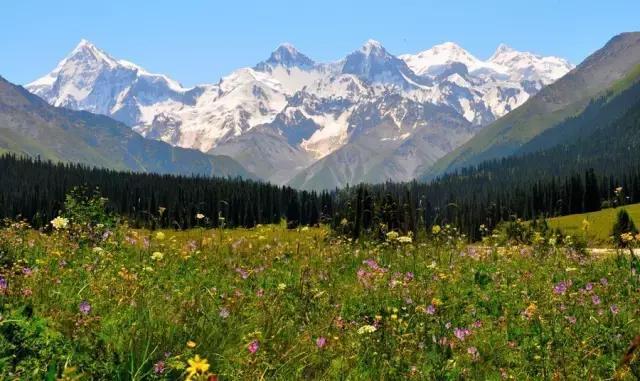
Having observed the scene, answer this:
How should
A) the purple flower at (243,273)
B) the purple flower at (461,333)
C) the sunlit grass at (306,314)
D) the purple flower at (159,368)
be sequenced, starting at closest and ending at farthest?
1. the purple flower at (159,368)
2. the sunlit grass at (306,314)
3. the purple flower at (461,333)
4. the purple flower at (243,273)

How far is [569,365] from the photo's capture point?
6.04 metres

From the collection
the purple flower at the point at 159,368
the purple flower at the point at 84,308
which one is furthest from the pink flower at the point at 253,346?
the purple flower at the point at 84,308

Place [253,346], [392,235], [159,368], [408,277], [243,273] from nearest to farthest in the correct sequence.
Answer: [159,368] < [253,346] < [408,277] < [243,273] < [392,235]

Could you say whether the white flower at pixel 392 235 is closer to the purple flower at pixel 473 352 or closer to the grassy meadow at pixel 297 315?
the grassy meadow at pixel 297 315

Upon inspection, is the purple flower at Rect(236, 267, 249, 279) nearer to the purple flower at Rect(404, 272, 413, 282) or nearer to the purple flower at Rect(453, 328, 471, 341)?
the purple flower at Rect(404, 272, 413, 282)

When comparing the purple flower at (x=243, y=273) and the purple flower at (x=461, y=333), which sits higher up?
the purple flower at (x=243, y=273)

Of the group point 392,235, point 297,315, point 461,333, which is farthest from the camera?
point 392,235

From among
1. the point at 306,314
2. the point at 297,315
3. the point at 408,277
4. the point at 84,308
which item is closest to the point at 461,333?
the point at 306,314

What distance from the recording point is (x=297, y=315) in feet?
26.1

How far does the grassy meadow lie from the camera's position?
4.95 meters

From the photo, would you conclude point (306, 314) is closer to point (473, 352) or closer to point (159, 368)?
point (473, 352)

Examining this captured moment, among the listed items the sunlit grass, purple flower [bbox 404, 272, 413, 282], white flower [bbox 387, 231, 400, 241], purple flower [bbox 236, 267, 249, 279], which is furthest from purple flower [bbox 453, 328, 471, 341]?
white flower [bbox 387, 231, 400, 241]

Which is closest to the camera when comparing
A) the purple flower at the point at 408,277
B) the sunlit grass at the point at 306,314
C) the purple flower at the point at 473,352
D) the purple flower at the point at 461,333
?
the sunlit grass at the point at 306,314

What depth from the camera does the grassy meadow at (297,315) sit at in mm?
4949
